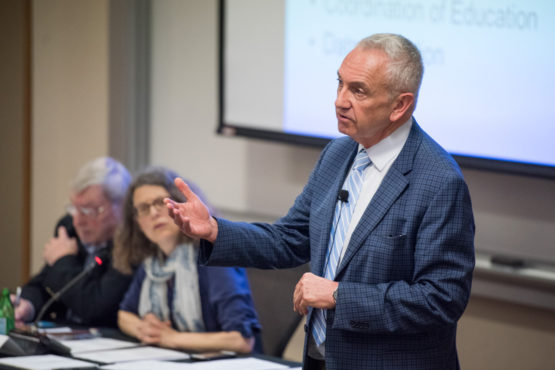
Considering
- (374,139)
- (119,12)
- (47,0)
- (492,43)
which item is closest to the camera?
(374,139)

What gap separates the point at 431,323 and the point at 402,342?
107 millimetres

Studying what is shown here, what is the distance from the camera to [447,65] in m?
3.35

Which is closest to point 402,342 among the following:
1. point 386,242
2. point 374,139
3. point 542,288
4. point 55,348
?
point 386,242

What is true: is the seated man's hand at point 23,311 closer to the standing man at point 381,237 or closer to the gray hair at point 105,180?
the gray hair at point 105,180

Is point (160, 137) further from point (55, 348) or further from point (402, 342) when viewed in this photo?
point (402, 342)

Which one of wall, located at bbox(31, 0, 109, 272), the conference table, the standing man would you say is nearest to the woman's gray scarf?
the conference table

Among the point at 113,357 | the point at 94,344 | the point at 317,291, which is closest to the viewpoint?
the point at 317,291

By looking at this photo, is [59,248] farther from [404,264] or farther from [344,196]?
[404,264]

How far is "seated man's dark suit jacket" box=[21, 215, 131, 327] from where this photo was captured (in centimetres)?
320

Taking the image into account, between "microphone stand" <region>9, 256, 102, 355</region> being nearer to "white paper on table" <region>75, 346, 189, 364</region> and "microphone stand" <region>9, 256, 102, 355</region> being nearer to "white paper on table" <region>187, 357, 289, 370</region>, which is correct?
"white paper on table" <region>75, 346, 189, 364</region>

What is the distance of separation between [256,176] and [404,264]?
2532mm

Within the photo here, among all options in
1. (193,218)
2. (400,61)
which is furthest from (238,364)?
(400,61)

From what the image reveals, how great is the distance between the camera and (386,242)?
183 centimetres

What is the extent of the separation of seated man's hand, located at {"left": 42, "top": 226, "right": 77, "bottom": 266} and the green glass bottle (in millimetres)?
344
